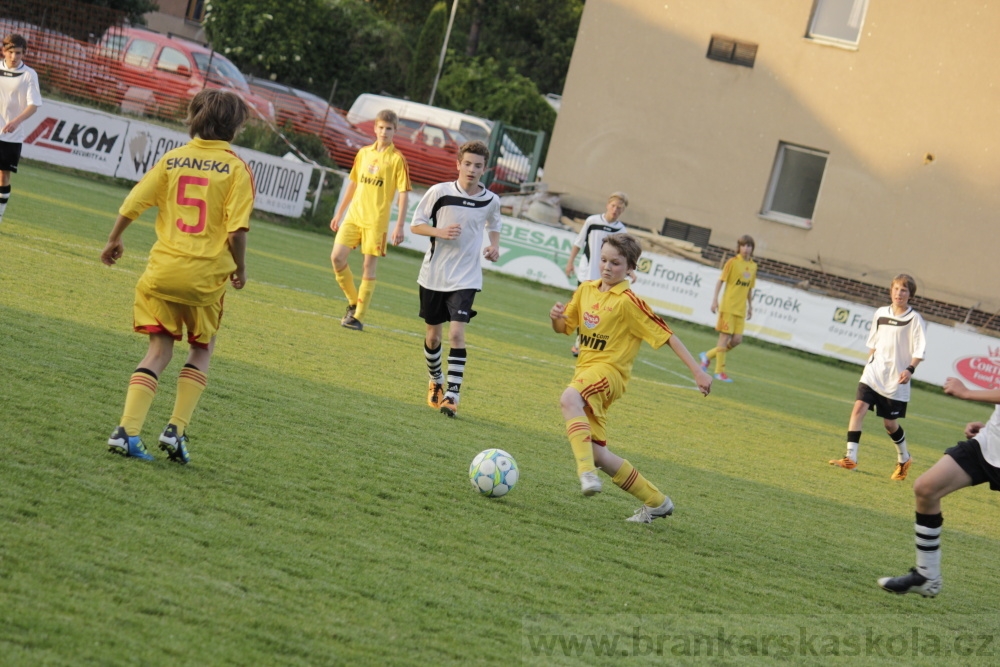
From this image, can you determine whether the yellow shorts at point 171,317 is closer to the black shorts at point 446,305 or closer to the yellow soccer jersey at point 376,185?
the black shorts at point 446,305

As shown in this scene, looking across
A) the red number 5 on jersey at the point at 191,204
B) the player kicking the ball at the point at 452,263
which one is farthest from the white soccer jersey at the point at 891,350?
the red number 5 on jersey at the point at 191,204

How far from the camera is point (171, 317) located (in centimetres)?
520

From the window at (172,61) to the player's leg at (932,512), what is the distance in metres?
23.5

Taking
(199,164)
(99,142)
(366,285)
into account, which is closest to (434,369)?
(366,285)

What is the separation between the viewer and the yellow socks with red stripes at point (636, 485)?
6.06 m

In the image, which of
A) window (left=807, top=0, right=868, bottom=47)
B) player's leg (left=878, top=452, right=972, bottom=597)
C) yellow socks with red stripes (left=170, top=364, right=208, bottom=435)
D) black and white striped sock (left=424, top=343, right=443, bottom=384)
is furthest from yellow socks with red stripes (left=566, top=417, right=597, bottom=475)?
window (left=807, top=0, right=868, bottom=47)

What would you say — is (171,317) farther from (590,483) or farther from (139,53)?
(139,53)

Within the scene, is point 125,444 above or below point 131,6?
below

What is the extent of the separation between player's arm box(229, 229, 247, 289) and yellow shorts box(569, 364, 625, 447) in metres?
1.91

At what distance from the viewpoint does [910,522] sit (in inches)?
325

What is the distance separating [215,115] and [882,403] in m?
7.65

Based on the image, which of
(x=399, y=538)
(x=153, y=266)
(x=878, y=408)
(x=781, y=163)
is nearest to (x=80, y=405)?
(x=153, y=266)

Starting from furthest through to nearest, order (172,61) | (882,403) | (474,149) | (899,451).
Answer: (172,61)
(882,403)
(899,451)
(474,149)

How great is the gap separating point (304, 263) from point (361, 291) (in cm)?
534
